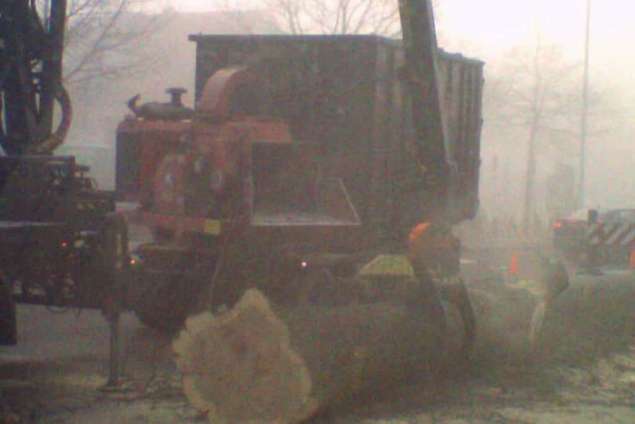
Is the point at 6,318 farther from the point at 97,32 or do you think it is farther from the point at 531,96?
the point at 531,96

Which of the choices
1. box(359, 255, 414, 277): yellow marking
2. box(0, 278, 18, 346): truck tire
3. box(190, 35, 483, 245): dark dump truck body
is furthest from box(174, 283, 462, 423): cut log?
box(190, 35, 483, 245): dark dump truck body

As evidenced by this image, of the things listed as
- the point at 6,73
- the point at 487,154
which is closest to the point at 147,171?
the point at 6,73

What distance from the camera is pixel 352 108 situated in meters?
12.4

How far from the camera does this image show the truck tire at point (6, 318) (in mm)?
8617

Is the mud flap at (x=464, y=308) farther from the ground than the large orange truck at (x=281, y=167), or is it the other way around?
the large orange truck at (x=281, y=167)

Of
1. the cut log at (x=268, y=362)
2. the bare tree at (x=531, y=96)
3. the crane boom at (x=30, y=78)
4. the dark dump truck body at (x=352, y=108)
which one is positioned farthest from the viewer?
the bare tree at (x=531, y=96)

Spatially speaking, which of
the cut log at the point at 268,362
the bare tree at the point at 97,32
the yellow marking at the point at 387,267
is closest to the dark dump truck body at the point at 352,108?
the yellow marking at the point at 387,267

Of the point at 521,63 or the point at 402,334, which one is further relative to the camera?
the point at 521,63

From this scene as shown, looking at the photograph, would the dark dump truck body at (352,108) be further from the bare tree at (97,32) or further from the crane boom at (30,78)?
the bare tree at (97,32)

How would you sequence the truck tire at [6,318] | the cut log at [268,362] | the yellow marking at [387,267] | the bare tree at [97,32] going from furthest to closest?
the bare tree at [97,32] < the yellow marking at [387,267] < the truck tire at [6,318] < the cut log at [268,362]

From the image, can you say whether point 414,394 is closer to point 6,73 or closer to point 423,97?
point 423,97

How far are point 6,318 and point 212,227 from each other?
2793 millimetres

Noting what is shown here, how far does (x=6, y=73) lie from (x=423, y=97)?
386 cm

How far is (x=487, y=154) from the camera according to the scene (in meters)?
65.8
